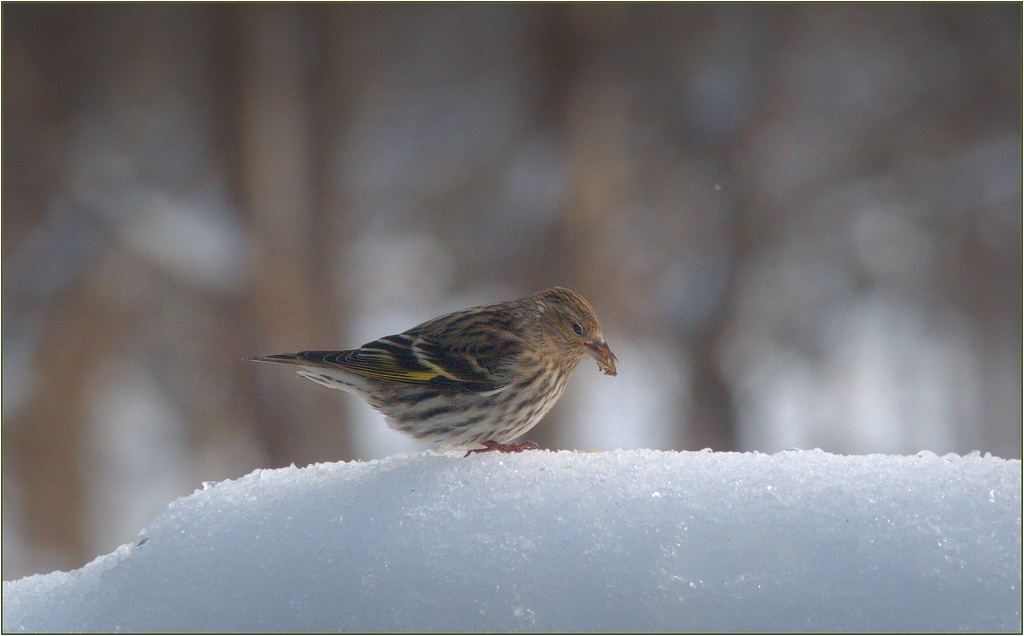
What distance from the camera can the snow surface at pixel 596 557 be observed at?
0.65 meters

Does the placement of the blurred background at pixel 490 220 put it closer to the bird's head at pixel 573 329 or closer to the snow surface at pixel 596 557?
the bird's head at pixel 573 329

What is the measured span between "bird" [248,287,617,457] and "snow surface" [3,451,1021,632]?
50 cm

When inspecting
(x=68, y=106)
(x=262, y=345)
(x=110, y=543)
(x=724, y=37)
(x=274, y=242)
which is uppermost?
(x=724, y=37)

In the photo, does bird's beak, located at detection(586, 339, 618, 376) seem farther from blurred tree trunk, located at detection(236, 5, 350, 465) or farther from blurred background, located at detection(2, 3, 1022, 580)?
blurred tree trunk, located at detection(236, 5, 350, 465)

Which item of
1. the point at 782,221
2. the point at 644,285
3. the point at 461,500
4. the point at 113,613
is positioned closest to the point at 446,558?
the point at 461,500

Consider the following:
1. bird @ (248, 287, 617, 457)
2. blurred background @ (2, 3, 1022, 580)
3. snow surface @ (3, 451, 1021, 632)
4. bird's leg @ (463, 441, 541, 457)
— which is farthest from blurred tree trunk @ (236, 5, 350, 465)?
snow surface @ (3, 451, 1021, 632)

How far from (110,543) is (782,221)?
3281mm

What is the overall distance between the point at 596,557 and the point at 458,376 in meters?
0.73

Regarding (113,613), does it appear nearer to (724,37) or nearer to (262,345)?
(262,345)

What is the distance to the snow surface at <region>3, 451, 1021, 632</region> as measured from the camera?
0.65 m

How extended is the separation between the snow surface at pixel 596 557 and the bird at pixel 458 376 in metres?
0.50

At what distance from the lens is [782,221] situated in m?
3.29

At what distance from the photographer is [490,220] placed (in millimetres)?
3447

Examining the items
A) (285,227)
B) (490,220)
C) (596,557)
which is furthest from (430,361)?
(285,227)
